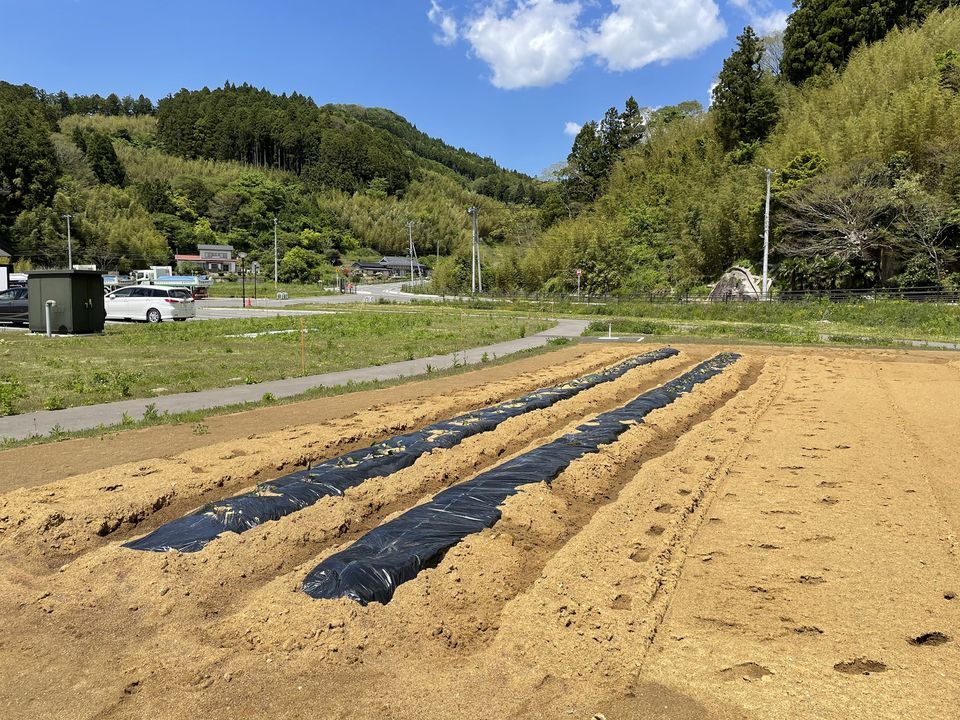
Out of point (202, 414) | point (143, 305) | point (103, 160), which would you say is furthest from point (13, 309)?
point (103, 160)

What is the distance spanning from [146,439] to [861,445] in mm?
8243

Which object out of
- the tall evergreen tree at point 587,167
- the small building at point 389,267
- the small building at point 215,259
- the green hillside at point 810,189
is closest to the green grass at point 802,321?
the green hillside at point 810,189

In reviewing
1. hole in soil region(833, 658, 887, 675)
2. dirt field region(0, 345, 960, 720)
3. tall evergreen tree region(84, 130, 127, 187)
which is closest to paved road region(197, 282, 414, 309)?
dirt field region(0, 345, 960, 720)

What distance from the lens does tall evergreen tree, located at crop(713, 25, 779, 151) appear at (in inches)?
1813

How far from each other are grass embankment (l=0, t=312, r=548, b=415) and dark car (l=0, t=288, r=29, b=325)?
275 cm

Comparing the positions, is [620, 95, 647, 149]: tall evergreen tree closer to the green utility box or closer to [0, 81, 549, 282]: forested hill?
[0, 81, 549, 282]: forested hill

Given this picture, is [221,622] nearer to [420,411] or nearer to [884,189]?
[420,411]

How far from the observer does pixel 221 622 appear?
127 inches

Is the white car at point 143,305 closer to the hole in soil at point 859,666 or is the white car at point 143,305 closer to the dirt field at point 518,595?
the dirt field at point 518,595

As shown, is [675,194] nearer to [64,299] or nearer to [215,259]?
[64,299]

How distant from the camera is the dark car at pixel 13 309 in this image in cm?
2109

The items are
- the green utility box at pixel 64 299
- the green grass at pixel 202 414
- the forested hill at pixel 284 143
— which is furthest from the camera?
the forested hill at pixel 284 143

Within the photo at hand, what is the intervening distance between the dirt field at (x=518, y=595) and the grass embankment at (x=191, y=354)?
414 centimetres

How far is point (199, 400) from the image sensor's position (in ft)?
31.6
